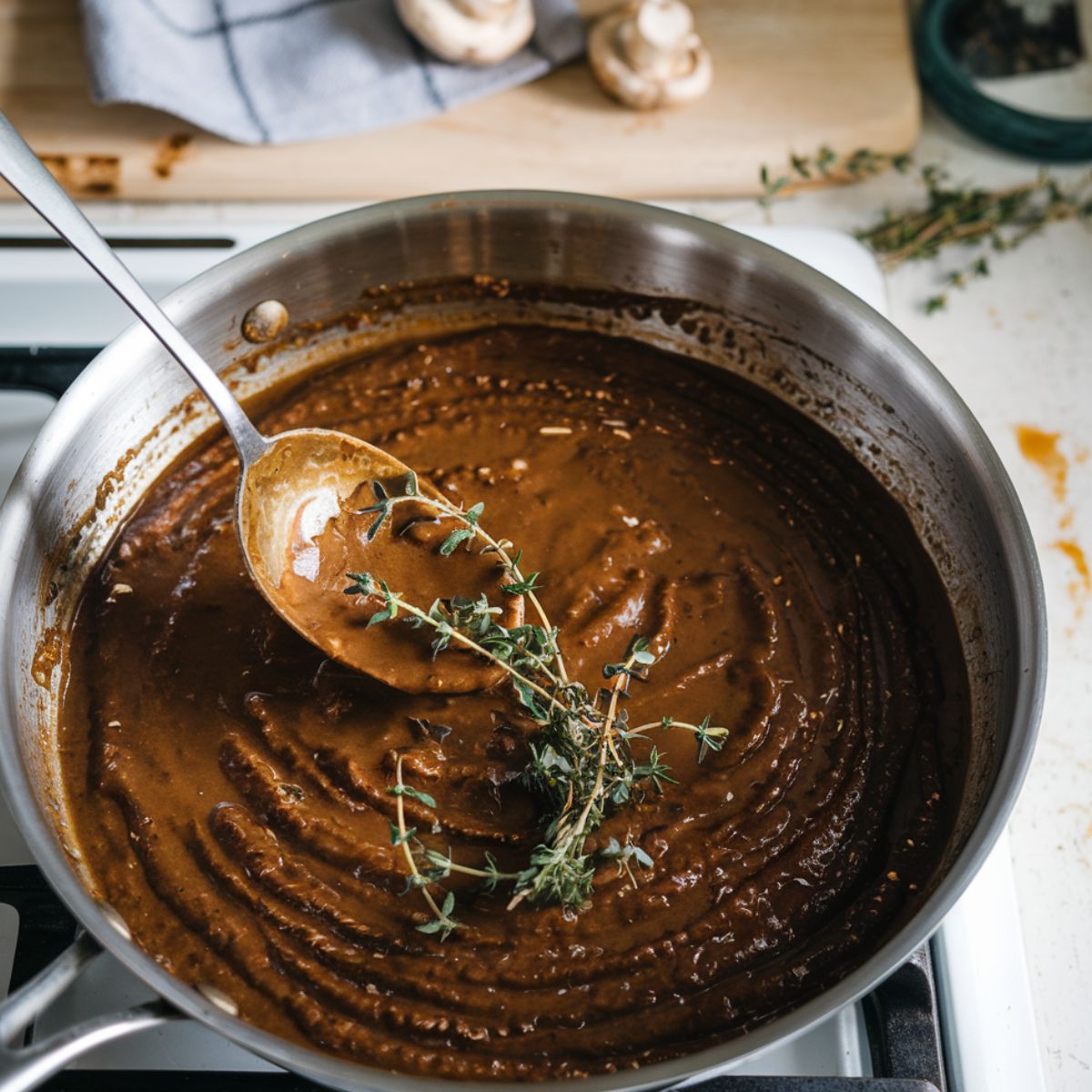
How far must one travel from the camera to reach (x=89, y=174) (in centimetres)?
258

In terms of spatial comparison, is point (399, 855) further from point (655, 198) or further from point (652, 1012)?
point (655, 198)

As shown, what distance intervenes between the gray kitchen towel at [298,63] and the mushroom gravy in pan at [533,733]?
63 cm

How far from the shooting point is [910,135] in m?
2.69

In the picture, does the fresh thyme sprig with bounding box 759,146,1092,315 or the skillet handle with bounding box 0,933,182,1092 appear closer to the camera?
the skillet handle with bounding box 0,933,182,1092

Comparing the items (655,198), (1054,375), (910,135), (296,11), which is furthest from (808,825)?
(296,11)

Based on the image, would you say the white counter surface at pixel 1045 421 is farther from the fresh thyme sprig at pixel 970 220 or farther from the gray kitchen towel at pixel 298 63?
the gray kitchen towel at pixel 298 63

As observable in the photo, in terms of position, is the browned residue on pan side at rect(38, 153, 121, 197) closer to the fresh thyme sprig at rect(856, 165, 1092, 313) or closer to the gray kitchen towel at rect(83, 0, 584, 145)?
the gray kitchen towel at rect(83, 0, 584, 145)

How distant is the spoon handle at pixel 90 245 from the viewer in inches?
71.0

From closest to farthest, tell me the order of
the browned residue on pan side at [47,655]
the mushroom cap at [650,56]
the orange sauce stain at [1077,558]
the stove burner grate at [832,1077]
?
the stove burner grate at [832,1077], the browned residue on pan side at [47,655], the orange sauce stain at [1077,558], the mushroom cap at [650,56]

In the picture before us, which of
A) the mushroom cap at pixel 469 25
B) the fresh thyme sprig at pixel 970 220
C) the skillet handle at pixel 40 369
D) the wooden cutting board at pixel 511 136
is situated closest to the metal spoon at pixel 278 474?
the skillet handle at pixel 40 369

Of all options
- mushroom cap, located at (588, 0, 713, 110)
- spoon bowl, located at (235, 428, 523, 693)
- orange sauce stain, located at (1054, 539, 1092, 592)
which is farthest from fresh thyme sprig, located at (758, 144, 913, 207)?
spoon bowl, located at (235, 428, 523, 693)

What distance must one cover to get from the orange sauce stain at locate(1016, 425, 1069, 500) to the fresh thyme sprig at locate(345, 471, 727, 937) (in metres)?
0.98

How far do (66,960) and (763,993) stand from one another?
89 cm

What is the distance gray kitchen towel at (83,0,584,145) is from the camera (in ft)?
8.32
